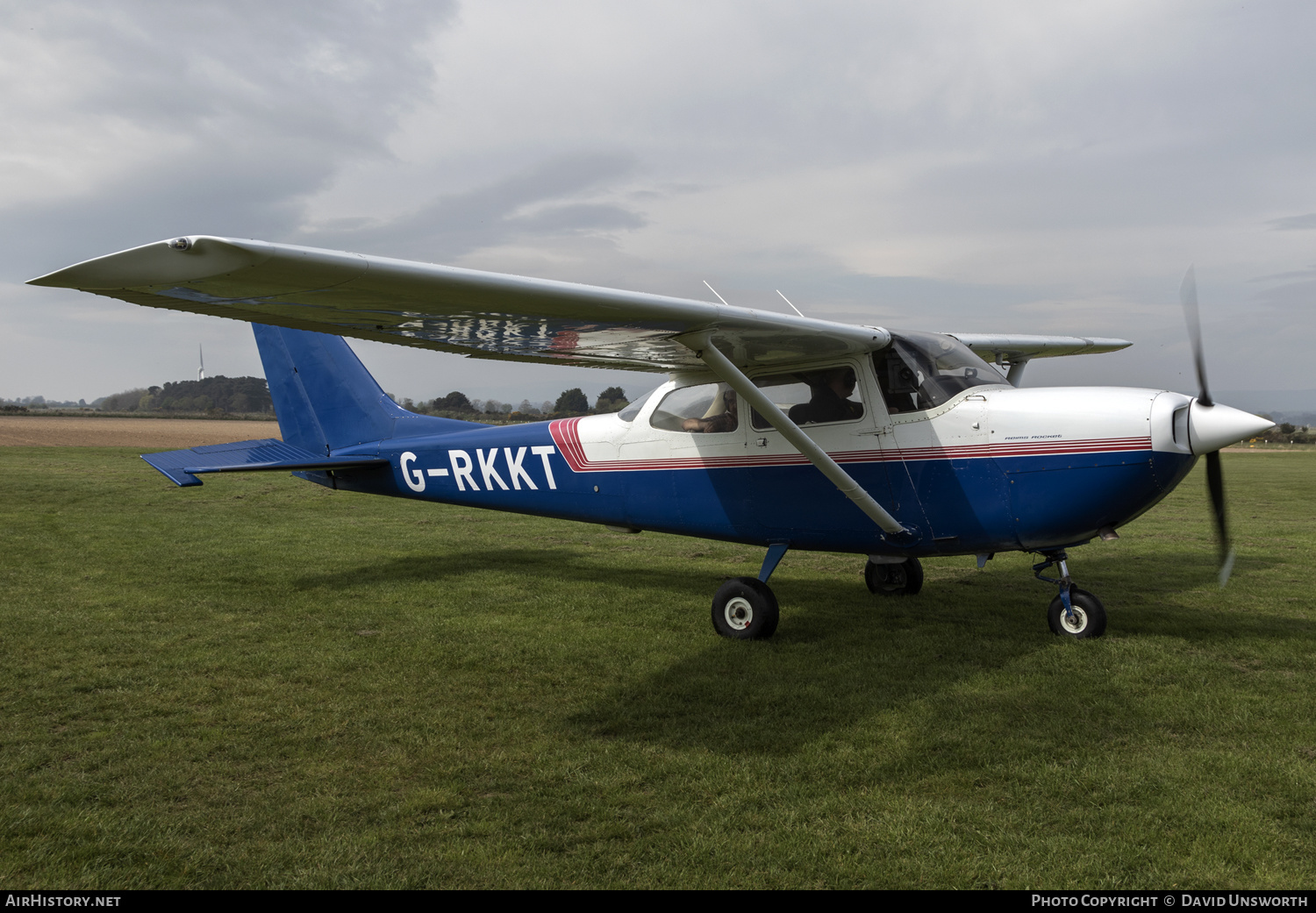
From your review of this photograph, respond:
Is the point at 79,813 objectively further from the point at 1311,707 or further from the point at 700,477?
the point at 1311,707

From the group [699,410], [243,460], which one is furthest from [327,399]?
[699,410]

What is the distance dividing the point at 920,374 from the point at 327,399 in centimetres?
685

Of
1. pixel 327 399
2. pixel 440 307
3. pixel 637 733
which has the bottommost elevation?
pixel 637 733

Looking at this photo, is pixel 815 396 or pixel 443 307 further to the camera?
pixel 815 396

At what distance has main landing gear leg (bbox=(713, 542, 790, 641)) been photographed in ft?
21.0

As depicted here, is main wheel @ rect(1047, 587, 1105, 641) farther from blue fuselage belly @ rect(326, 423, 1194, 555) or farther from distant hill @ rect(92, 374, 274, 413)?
distant hill @ rect(92, 374, 274, 413)

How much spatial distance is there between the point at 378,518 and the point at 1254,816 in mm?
13176

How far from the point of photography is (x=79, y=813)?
11.3 ft

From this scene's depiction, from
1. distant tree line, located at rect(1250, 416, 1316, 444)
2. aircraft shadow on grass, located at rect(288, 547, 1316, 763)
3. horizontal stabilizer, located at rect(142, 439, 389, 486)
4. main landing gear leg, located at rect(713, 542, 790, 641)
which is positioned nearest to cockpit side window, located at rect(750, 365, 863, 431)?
main landing gear leg, located at rect(713, 542, 790, 641)

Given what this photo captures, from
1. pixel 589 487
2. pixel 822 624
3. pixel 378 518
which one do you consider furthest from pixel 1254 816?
pixel 378 518

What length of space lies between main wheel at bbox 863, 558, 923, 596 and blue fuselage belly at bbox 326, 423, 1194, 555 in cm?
163

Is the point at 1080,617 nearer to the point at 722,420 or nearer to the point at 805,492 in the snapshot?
the point at 805,492

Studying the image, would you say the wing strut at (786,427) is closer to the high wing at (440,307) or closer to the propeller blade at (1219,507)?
the high wing at (440,307)

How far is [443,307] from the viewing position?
438cm
